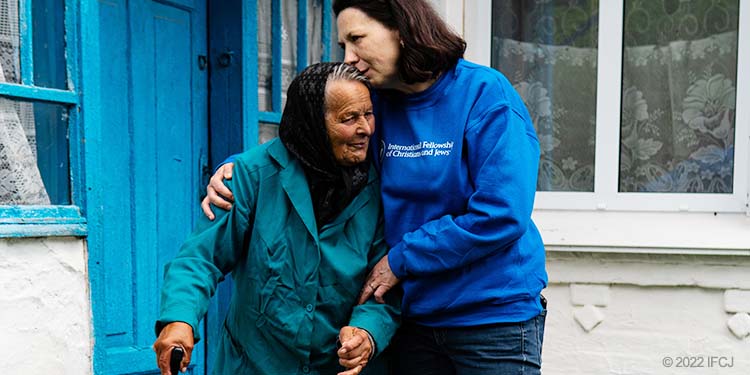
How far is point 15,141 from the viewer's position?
2.88 metres

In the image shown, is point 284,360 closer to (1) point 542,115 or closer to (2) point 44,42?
(2) point 44,42

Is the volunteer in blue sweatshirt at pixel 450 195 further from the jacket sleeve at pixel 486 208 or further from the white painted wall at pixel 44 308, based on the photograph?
the white painted wall at pixel 44 308

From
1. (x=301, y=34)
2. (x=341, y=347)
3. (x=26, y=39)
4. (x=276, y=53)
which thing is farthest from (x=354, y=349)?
(x=301, y=34)

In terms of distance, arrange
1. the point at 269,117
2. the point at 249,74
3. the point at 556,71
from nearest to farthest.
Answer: the point at 249,74 → the point at 269,117 → the point at 556,71

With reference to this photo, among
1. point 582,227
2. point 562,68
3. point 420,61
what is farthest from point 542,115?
point 420,61

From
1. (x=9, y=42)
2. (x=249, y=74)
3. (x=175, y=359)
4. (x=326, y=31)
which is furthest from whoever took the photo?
(x=326, y=31)

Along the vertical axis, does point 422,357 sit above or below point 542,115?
below

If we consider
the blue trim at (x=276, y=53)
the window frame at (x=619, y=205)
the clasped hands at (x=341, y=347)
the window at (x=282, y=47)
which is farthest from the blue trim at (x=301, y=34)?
the clasped hands at (x=341, y=347)

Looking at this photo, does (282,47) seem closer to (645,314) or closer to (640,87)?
(640,87)

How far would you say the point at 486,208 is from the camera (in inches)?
88.7

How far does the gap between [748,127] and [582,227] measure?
103 centimetres

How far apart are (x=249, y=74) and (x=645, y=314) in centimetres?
Result: 243

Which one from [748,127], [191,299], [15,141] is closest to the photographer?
[191,299]

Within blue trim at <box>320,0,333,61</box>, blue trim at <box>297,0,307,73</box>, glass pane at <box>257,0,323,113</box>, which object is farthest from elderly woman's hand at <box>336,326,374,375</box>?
blue trim at <box>320,0,333,61</box>
